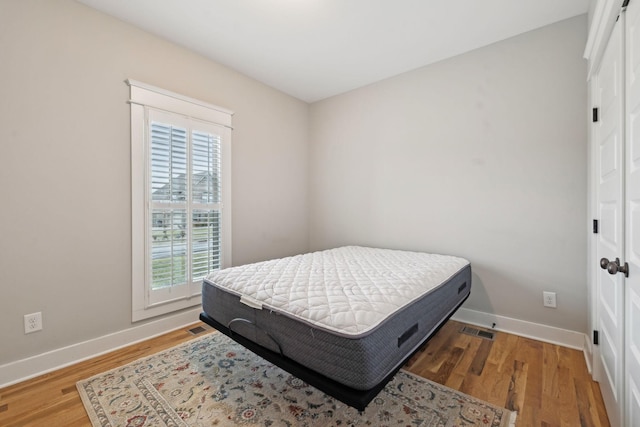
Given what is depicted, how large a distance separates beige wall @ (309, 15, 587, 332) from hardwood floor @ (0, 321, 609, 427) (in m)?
0.45

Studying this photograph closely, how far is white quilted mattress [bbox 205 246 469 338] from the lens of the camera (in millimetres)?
1285

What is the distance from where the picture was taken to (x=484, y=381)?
1.73 m

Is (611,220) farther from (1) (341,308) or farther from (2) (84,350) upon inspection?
(2) (84,350)

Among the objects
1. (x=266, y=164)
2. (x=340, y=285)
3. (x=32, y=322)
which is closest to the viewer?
(x=340, y=285)

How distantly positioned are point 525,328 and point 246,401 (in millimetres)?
2319

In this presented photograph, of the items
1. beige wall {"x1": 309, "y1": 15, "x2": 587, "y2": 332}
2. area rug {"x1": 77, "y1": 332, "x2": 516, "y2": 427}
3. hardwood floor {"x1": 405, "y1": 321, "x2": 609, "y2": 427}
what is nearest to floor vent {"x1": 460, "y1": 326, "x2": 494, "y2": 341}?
hardwood floor {"x1": 405, "y1": 321, "x2": 609, "y2": 427}

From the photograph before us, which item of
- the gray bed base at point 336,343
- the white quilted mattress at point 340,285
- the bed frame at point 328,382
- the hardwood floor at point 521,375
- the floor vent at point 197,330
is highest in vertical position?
the white quilted mattress at point 340,285

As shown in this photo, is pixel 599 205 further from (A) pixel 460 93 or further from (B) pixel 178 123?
(B) pixel 178 123

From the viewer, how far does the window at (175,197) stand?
→ 2303 millimetres

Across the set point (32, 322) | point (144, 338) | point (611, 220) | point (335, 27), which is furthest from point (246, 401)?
point (335, 27)

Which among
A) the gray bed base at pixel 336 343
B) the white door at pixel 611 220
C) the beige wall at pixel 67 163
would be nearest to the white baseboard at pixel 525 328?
the white door at pixel 611 220

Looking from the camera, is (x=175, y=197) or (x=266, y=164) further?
(x=266, y=164)

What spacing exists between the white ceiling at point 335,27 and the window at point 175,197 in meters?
0.54

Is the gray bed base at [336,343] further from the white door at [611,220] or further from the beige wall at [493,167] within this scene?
the beige wall at [493,167]
